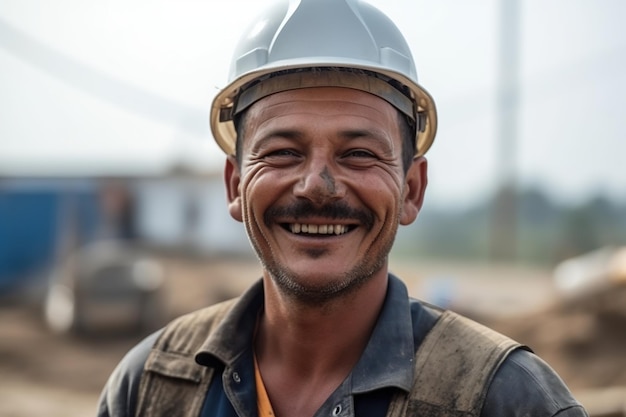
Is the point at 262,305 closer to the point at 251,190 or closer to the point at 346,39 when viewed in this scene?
the point at 251,190

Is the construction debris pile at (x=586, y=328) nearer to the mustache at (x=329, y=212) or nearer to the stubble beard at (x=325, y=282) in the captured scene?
the stubble beard at (x=325, y=282)

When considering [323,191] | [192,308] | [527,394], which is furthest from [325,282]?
[192,308]

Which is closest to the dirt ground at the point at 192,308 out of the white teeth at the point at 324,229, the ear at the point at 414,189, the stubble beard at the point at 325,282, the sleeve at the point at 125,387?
the sleeve at the point at 125,387

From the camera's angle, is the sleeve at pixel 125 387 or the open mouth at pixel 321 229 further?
the sleeve at pixel 125 387

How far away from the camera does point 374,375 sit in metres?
2.27

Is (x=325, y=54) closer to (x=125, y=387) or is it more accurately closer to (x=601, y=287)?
(x=125, y=387)

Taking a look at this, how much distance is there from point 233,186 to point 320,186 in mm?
504

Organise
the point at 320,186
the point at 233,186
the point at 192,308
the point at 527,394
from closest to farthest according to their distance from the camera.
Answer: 1. the point at 527,394
2. the point at 320,186
3. the point at 233,186
4. the point at 192,308

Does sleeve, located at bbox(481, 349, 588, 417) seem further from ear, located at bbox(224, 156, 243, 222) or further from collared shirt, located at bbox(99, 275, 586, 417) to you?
ear, located at bbox(224, 156, 243, 222)

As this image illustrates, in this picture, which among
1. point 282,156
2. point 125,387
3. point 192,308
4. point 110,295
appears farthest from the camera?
point 192,308

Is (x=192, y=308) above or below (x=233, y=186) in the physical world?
below

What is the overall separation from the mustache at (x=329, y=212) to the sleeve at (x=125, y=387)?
672mm

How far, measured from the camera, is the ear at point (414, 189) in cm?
254

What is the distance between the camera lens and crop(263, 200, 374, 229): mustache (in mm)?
2289
